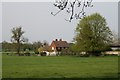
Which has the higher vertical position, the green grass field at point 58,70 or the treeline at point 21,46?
the treeline at point 21,46

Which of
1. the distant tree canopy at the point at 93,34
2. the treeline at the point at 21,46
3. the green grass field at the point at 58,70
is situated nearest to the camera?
the green grass field at the point at 58,70

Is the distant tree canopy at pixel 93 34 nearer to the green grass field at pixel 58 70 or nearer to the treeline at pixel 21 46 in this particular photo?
the treeline at pixel 21 46

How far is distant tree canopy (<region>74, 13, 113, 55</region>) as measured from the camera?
7675 centimetres

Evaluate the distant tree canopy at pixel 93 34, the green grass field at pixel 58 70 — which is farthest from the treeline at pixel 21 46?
the green grass field at pixel 58 70

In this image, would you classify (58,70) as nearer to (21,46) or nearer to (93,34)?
(93,34)

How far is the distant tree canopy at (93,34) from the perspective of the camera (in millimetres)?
76750

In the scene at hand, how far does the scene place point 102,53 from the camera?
83812 mm

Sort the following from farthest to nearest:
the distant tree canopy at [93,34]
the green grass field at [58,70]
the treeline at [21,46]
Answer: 1. the treeline at [21,46]
2. the distant tree canopy at [93,34]
3. the green grass field at [58,70]

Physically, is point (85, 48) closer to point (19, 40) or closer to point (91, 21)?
point (91, 21)

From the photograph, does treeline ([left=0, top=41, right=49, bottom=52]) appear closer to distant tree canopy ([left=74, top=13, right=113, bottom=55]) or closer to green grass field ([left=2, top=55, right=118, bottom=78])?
distant tree canopy ([left=74, top=13, right=113, bottom=55])

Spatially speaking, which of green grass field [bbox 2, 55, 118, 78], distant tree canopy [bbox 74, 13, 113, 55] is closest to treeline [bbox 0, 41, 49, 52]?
distant tree canopy [bbox 74, 13, 113, 55]

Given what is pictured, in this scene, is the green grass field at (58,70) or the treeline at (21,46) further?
the treeline at (21,46)

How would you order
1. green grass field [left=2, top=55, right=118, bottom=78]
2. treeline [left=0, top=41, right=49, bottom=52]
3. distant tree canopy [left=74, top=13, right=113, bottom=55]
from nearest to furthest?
1. green grass field [left=2, top=55, right=118, bottom=78]
2. distant tree canopy [left=74, top=13, right=113, bottom=55]
3. treeline [left=0, top=41, right=49, bottom=52]

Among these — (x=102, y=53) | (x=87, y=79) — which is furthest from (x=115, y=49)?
(x=87, y=79)
